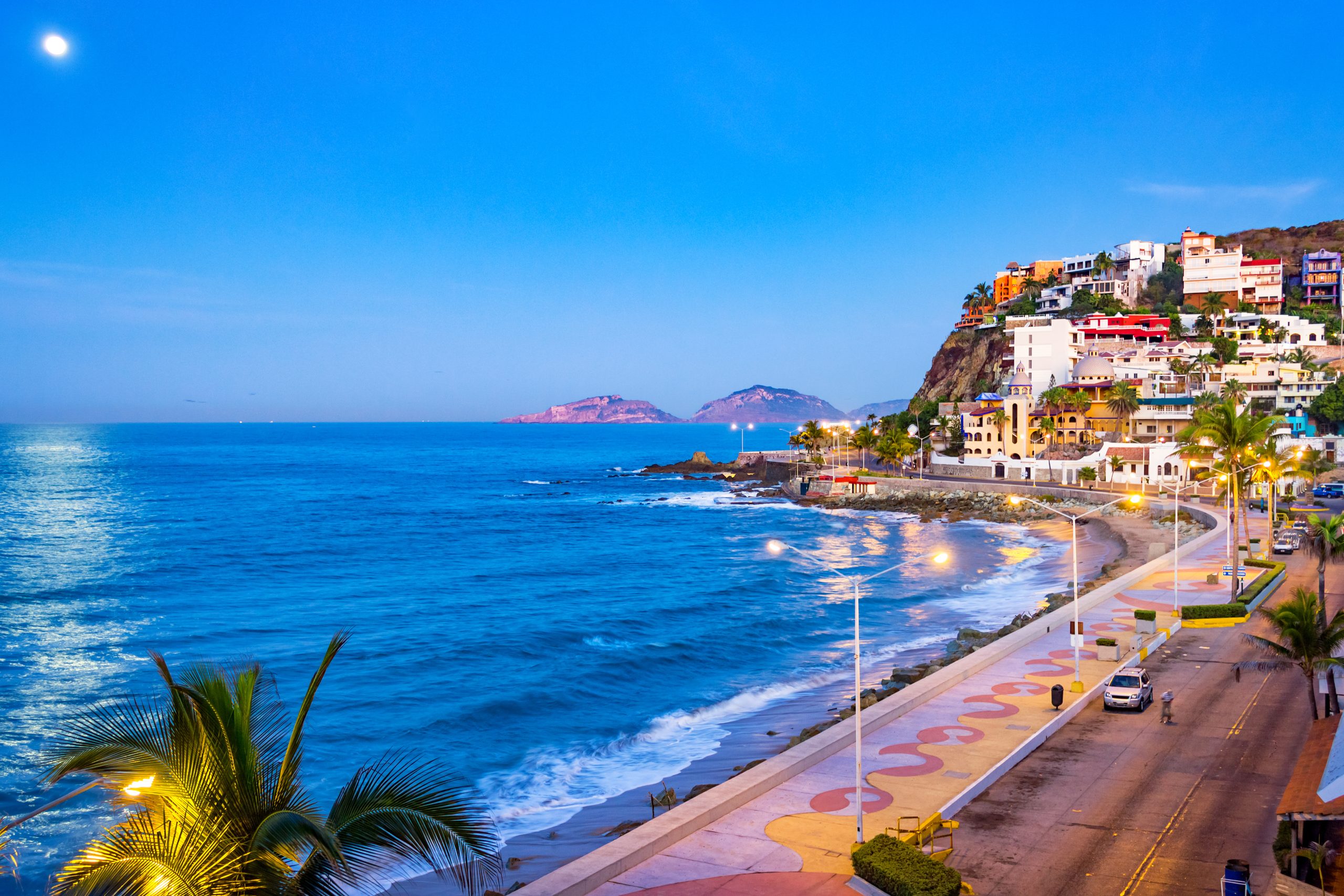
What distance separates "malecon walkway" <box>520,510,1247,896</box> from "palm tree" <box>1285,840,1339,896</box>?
6.14 meters

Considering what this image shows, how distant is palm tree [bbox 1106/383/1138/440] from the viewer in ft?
355

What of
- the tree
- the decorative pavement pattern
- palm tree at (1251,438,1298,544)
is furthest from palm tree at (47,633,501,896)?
the tree

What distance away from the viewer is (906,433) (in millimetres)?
142500

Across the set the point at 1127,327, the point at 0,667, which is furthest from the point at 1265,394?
the point at 0,667

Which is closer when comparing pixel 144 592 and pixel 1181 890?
pixel 1181 890

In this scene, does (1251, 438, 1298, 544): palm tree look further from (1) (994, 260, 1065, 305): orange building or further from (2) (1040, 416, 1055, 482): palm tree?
(1) (994, 260, 1065, 305): orange building

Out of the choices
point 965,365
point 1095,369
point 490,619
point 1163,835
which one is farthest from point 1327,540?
point 965,365

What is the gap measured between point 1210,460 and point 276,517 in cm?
9838

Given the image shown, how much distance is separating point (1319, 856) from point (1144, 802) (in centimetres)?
568

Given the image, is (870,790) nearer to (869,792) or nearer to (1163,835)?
(869,792)

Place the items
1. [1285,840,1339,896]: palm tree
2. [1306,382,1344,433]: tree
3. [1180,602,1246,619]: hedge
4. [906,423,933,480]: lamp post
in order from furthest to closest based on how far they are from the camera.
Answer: [906,423,933,480]: lamp post, [1306,382,1344,433]: tree, [1180,602,1246,619]: hedge, [1285,840,1339,896]: palm tree

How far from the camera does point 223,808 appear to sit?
975 cm

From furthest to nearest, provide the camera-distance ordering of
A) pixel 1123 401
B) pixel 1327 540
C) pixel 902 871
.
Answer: pixel 1123 401
pixel 1327 540
pixel 902 871

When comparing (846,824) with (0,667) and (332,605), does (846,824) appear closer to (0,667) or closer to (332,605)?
(0,667)
